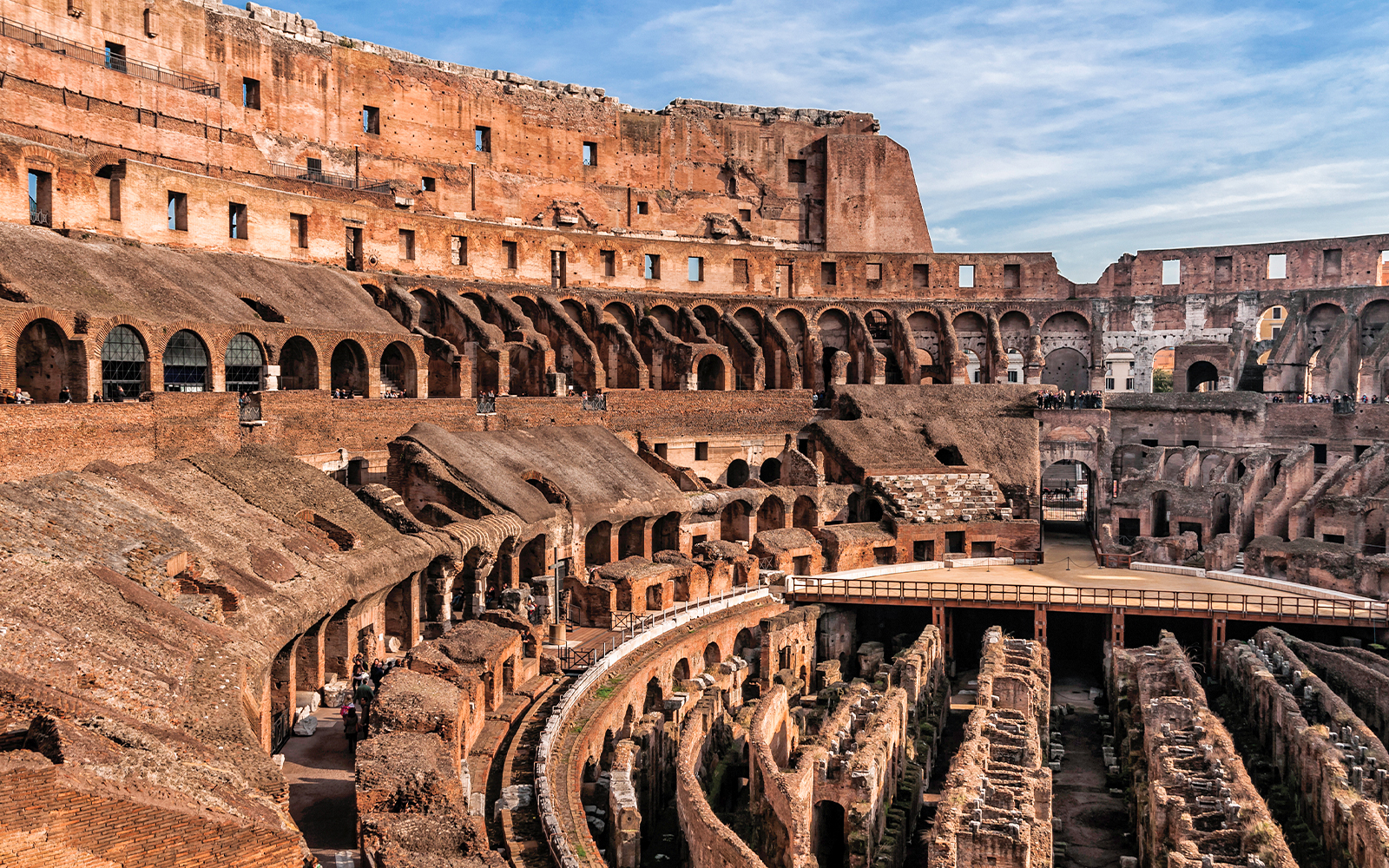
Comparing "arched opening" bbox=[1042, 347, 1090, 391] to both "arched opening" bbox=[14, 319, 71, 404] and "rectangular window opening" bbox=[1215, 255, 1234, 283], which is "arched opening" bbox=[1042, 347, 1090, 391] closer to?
"rectangular window opening" bbox=[1215, 255, 1234, 283]

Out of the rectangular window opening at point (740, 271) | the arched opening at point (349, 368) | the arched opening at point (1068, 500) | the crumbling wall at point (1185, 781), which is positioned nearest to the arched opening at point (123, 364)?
the arched opening at point (349, 368)

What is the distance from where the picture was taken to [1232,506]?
3878 cm

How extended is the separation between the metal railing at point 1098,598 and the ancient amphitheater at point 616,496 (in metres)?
0.22

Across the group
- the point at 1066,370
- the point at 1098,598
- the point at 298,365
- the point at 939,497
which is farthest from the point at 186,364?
the point at 1066,370

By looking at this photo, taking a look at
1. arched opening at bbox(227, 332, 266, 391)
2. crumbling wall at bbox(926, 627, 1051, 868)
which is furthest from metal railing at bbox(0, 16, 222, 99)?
crumbling wall at bbox(926, 627, 1051, 868)

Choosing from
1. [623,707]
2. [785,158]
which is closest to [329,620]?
[623,707]

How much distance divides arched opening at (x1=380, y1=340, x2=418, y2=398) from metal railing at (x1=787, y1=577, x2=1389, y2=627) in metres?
13.5

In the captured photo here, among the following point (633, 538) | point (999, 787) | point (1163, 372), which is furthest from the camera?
point (1163, 372)

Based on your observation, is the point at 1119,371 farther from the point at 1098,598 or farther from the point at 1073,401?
the point at 1098,598

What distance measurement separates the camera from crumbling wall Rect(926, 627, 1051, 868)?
610 inches

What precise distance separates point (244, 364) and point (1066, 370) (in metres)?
38.5

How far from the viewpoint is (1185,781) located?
1856 centimetres

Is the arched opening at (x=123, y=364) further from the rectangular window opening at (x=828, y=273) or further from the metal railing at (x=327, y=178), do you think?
the rectangular window opening at (x=828, y=273)

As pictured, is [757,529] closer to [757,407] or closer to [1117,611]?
[757,407]
